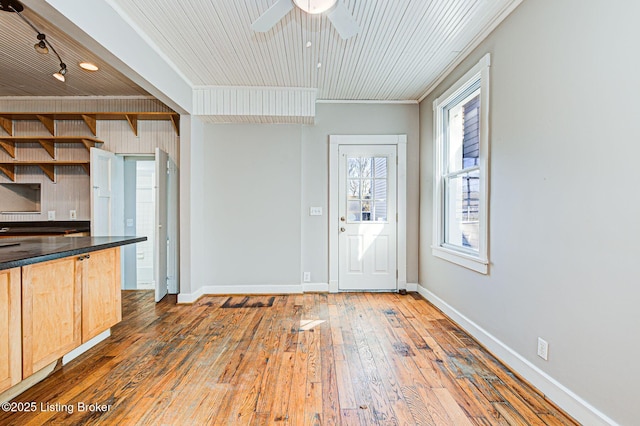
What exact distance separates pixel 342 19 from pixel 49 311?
8.74 ft

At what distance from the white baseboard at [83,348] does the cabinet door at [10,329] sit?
63 cm

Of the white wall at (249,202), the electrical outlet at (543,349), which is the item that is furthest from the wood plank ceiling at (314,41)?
the electrical outlet at (543,349)

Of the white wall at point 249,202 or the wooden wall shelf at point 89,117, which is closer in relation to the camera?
the wooden wall shelf at point 89,117

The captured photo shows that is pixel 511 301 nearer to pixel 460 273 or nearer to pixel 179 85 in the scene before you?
pixel 460 273

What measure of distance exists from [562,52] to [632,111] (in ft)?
2.09

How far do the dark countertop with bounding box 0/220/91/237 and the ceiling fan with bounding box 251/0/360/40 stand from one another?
11.8ft

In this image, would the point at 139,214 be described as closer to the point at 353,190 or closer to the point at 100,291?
the point at 100,291

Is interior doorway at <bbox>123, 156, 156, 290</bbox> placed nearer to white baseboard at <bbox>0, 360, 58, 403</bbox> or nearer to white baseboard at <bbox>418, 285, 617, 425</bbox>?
white baseboard at <bbox>0, 360, 58, 403</bbox>

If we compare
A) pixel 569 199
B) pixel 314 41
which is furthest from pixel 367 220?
pixel 569 199

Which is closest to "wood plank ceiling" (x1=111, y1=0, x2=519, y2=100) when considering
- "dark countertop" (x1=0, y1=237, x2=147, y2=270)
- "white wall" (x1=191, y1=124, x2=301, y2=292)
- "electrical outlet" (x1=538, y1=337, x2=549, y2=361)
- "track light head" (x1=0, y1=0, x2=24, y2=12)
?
"track light head" (x1=0, y1=0, x2=24, y2=12)

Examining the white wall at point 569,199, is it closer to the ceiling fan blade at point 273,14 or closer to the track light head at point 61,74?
the ceiling fan blade at point 273,14

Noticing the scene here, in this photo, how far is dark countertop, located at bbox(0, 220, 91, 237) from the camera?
3.98 meters

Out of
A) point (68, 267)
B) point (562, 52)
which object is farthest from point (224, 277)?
point (562, 52)

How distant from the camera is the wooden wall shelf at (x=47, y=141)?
4035 millimetres
